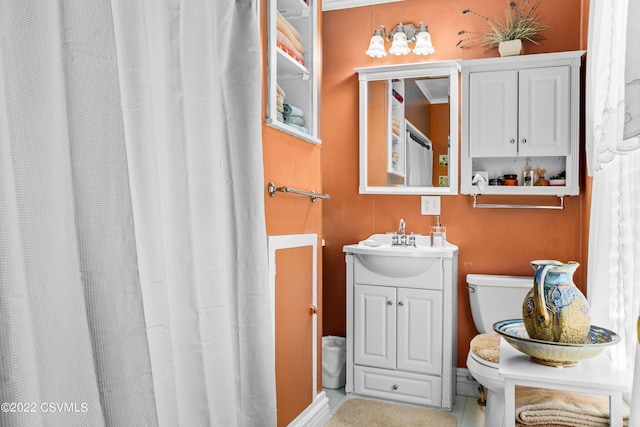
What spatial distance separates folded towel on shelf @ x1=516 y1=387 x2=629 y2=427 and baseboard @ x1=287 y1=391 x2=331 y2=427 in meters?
1.37

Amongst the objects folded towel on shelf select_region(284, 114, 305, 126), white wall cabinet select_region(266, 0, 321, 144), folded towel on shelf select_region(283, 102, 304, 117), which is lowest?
folded towel on shelf select_region(284, 114, 305, 126)

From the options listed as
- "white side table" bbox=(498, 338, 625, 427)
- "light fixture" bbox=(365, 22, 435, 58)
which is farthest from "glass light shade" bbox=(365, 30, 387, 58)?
"white side table" bbox=(498, 338, 625, 427)

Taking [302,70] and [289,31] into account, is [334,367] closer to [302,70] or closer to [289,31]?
[302,70]

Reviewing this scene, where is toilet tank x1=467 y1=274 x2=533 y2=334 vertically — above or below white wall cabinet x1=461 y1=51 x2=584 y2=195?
below

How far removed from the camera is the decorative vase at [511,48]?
3.02 metres

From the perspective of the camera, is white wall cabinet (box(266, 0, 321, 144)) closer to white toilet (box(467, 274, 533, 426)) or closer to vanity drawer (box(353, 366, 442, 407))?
white toilet (box(467, 274, 533, 426))

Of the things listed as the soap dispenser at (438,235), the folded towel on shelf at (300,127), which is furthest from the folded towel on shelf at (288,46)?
the soap dispenser at (438,235)

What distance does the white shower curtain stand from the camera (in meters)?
0.94

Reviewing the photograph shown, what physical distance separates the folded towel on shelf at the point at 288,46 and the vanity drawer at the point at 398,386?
187cm

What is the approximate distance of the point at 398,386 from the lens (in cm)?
305

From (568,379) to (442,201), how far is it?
7.49 ft

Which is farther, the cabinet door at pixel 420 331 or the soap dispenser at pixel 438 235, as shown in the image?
the soap dispenser at pixel 438 235

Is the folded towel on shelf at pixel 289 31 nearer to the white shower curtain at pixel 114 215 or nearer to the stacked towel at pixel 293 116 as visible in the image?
the stacked towel at pixel 293 116

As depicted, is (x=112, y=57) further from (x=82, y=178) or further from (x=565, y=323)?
(x=565, y=323)
